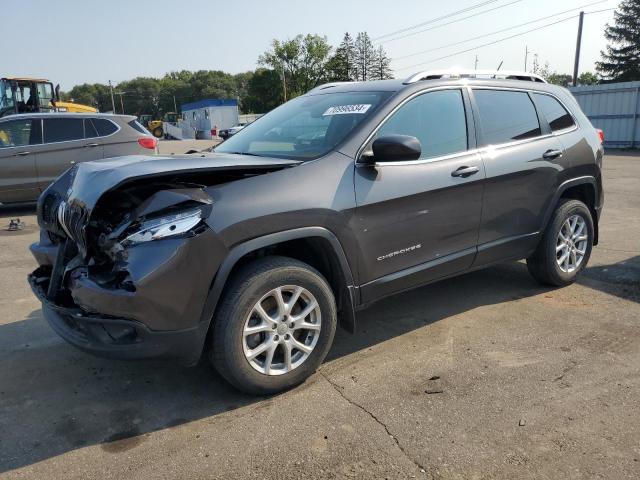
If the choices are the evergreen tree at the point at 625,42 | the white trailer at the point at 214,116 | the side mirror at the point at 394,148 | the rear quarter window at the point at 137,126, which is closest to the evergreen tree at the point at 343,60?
the white trailer at the point at 214,116

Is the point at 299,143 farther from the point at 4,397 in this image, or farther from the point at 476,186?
the point at 4,397

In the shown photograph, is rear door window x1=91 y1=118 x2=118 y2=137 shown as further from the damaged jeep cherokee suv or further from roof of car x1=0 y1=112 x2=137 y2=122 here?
the damaged jeep cherokee suv

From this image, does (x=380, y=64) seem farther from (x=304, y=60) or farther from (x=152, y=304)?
(x=152, y=304)

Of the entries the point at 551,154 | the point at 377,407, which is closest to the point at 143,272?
the point at 377,407

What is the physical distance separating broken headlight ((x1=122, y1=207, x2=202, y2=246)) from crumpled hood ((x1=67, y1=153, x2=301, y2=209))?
9.4 inches

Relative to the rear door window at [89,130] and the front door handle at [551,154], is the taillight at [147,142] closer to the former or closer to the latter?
the rear door window at [89,130]

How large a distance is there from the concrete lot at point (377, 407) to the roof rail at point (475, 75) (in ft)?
6.16

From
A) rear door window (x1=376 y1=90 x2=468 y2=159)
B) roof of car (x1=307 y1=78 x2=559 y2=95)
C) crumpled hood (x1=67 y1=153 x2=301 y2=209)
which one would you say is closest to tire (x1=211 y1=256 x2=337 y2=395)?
crumpled hood (x1=67 y1=153 x2=301 y2=209)

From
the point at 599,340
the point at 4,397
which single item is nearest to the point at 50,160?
the point at 4,397

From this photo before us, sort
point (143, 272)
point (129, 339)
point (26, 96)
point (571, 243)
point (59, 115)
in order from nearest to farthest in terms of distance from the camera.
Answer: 1. point (143, 272)
2. point (129, 339)
3. point (571, 243)
4. point (59, 115)
5. point (26, 96)

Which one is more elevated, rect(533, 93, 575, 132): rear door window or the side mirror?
rect(533, 93, 575, 132): rear door window

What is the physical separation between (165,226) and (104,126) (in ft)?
26.3

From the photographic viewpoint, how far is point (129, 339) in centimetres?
287

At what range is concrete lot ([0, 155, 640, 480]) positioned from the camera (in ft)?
8.61
